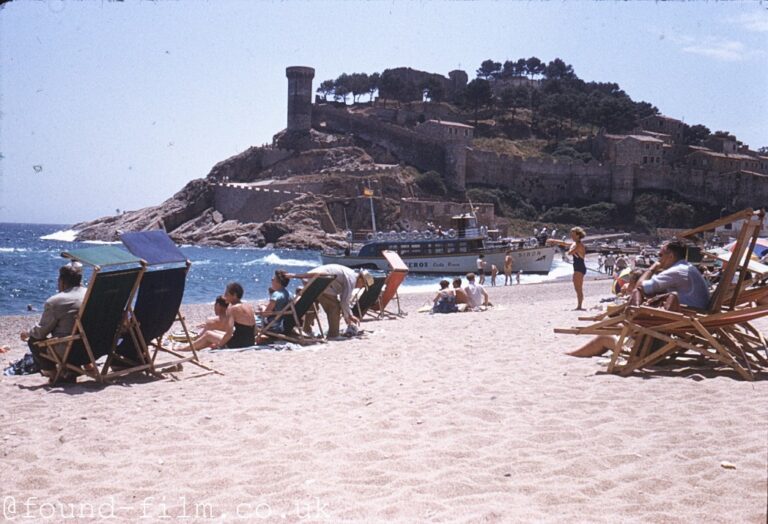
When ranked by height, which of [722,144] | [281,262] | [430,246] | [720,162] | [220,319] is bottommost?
[281,262]

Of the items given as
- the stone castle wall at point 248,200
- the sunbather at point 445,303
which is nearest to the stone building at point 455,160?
the stone castle wall at point 248,200

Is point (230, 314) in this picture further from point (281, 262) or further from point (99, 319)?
point (281, 262)

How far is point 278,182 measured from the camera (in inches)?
2549

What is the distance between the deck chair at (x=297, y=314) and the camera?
804 centimetres

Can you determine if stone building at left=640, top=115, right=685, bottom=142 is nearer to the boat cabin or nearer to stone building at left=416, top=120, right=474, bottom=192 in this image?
stone building at left=416, top=120, right=474, bottom=192

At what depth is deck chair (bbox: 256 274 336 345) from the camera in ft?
26.4

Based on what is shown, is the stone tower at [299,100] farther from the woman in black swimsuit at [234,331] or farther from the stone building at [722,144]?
the woman in black swimsuit at [234,331]

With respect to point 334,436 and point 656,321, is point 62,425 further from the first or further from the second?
point 656,321

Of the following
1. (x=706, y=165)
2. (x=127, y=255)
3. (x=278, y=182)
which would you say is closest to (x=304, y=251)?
(x=278, y=182)

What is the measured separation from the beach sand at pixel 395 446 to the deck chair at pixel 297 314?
188cm

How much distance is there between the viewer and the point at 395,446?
3.82 metres

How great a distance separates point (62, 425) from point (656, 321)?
419 centimetres

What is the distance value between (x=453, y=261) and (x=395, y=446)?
107 feet

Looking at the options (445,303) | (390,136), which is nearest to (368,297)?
(445,303)
